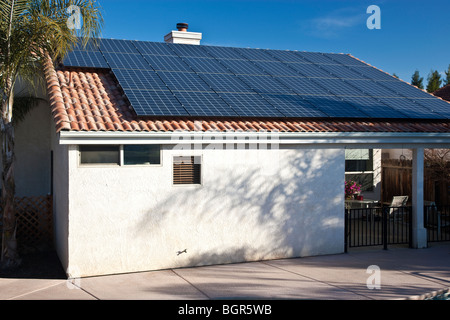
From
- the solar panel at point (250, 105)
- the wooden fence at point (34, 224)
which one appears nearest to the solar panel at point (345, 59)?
the solar panel at point (250, 105)

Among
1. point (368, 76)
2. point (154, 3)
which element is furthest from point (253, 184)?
point (154, 3)

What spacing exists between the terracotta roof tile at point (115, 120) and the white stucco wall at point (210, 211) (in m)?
0.57

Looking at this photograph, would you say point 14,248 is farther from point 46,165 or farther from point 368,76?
point 368,76

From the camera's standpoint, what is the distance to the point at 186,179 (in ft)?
36.3

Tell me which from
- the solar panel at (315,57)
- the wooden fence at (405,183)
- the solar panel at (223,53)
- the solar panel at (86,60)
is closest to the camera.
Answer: the solar panel at (86,60)

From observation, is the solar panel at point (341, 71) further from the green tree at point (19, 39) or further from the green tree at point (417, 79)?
the green tree at point (417, 79)

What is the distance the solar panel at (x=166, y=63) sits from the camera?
14.1 meters

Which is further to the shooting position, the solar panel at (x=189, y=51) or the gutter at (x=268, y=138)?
the solar panel at (x=189, y=51)

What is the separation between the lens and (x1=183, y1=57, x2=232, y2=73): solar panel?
14505mm

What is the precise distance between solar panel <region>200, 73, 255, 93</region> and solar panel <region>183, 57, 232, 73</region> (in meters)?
0.36

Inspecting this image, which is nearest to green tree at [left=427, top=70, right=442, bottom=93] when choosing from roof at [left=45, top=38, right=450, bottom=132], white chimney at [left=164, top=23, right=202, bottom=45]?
white chimney at [left=164, top=23, right=202, bottom=45]

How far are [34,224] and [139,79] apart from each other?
447 cm

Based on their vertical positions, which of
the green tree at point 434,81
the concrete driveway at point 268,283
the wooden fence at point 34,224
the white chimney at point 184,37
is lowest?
Result: the concrete driveway at point 268,283

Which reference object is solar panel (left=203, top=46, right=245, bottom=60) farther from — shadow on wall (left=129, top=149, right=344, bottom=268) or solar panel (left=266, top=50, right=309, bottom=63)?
shadow on wall (left=129, top=149, right=344, bottom=268)
